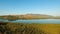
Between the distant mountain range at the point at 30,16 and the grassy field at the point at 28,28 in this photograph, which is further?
the distant mountain range at the point at 30,16

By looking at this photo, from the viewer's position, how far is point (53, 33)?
3.09 meters

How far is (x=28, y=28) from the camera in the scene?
313 cm

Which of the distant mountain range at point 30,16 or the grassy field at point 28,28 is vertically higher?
the distant mountain range at point 30,16

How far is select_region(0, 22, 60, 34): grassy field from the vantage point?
121 inches

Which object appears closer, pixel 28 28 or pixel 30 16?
pixel 28 28

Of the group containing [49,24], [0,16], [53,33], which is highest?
[0,16]

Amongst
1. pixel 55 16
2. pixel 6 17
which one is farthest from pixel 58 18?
pixel 6 17

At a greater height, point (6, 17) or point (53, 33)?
point (6, 17)

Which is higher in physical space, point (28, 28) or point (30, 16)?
point (30, 16)

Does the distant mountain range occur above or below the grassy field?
above

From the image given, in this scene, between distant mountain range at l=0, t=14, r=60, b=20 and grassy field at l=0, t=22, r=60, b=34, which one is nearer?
grassy field at l=0, t=22, r=60, b=34

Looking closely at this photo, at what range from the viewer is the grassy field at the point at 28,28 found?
3.07 m

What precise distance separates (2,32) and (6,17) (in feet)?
1.49

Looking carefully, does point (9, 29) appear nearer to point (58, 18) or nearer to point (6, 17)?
point (6, 17)
